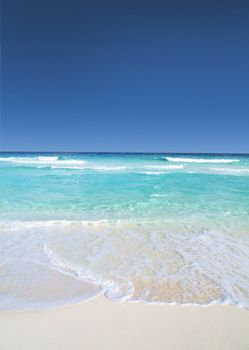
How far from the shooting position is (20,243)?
466 centimetres

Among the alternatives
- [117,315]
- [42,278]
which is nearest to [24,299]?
[42,278]

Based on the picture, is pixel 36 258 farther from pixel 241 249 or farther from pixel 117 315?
pixel 241 249

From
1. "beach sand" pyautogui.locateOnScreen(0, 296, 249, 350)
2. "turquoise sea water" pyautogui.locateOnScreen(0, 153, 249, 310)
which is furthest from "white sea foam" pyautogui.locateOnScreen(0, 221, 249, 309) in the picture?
"beach sand" pyautogui.locateOnScreen(0, 296, 249, 350)

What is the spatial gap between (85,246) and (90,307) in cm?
187

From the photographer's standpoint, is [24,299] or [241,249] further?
[241,249]

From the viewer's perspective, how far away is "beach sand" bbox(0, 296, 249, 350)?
2150 millimetres

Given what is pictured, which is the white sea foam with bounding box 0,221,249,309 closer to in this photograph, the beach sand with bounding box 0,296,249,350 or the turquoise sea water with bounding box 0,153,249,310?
the turquoise sea water with bounding box 0,153,249,310

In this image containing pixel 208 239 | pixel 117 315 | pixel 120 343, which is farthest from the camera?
pixel 208 239

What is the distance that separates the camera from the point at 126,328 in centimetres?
235

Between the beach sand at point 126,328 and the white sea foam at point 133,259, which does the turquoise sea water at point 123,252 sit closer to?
the white sea foam at point 133,259

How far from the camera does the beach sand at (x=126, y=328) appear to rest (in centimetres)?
215

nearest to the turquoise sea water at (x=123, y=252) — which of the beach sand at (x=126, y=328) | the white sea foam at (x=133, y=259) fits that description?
the white sea foam at (x=133, y=259)

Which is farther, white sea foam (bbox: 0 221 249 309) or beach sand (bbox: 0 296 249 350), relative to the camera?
white sea foam (bbox: 0 221 249 309)

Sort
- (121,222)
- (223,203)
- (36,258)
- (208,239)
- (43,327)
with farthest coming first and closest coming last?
(223,203), (121,222), (208,239), (36,258), (43,327)
